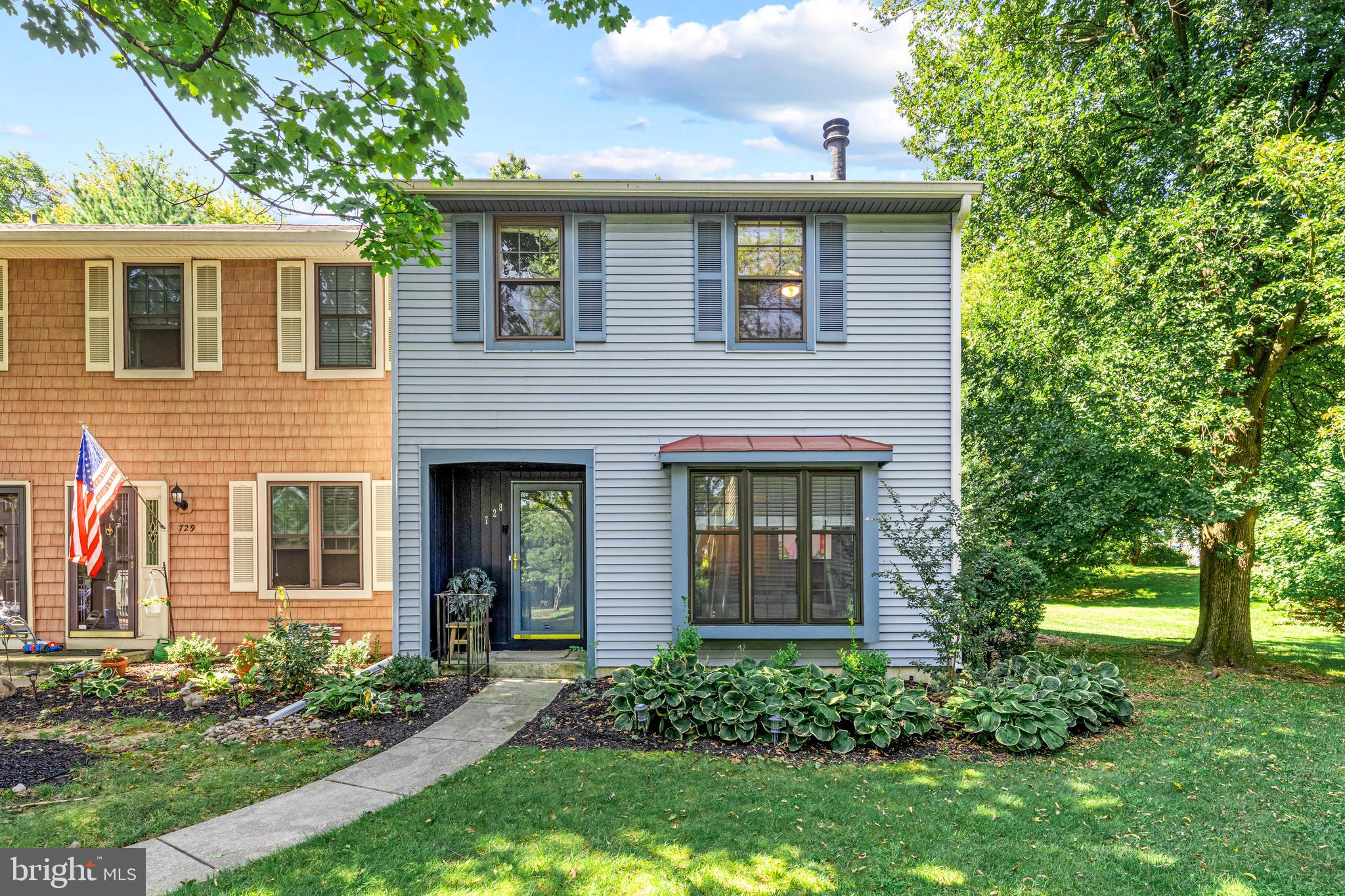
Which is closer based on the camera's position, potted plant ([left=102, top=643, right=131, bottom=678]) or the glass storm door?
potted plant ([left=102, top=643, right=131, bottom=678])

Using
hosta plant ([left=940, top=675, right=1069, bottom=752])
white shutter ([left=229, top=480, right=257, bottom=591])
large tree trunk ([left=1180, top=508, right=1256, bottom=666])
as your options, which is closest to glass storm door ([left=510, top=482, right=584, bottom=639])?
white shutter ([left=229, top=480, right=257, bottom=591])

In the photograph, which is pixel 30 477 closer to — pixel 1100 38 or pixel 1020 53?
pixel 1020 53

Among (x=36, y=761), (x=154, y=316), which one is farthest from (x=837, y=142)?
(x=36, y=761)

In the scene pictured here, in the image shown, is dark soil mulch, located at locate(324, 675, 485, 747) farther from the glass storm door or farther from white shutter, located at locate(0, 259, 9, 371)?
white shutter, located at locate(0, 259, 9, 371)

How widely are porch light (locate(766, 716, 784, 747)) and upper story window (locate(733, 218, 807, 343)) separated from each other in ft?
13.2

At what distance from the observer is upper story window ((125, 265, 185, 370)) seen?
304 inches

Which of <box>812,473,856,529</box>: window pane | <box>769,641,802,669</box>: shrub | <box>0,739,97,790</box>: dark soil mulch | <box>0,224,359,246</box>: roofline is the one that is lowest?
<box>0,739,97,790</box>: dark soil mulch

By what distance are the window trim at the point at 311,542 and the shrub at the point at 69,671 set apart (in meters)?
1.69

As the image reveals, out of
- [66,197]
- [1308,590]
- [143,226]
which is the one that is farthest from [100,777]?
[66,197]

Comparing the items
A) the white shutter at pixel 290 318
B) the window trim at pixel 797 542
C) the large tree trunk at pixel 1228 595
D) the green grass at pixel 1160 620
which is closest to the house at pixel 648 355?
the window trim at pixel 797 542

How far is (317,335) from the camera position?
7.65 metres

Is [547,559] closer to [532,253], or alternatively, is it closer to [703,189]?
[532,253]

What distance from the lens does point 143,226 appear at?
7.15 metres

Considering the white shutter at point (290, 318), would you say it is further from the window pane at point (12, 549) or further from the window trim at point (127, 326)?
the window pane at point (12, 549)
